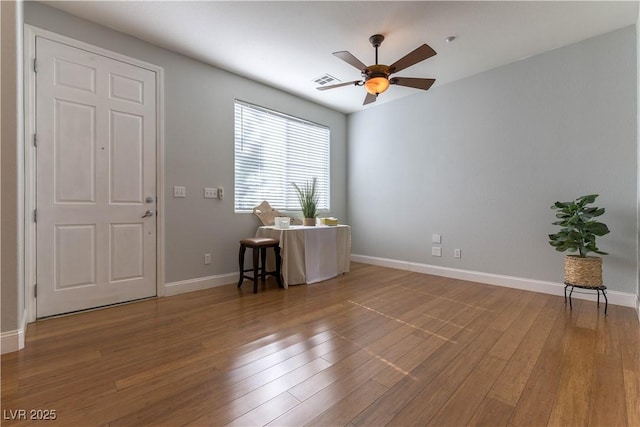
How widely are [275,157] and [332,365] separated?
10.7ft

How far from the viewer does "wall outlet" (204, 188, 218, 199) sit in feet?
11.5

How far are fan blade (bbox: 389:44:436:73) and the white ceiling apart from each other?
44 centimetres

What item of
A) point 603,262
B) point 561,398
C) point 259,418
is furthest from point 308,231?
point 603,262

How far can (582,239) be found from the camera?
2.72 m

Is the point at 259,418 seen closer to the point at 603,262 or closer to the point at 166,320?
the point at 166,320

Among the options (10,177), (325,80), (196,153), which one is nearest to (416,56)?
(325,80)

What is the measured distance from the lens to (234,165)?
3.78 meters

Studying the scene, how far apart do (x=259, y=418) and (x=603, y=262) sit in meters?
3.62

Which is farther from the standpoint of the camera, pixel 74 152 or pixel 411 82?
pixel 411 82

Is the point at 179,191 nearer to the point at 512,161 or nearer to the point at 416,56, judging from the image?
the point at 416,56

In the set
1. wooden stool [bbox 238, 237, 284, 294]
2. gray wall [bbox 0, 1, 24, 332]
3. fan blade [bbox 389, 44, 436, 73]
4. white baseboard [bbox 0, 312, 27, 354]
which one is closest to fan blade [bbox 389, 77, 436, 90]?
fan blade [bbox 389, 44, 436, 73]

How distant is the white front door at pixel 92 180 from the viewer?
2488 millimetres

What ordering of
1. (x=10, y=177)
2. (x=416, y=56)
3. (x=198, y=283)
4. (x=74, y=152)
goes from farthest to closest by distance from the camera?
(x=198, y=283)
(x=74, y=152)
(x=416, y=56)
(x=10, y=177)

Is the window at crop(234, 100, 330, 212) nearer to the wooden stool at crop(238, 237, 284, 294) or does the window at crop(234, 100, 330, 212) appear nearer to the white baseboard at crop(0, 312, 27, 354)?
the wooden stool at crop(238, 237, 284, 294)
